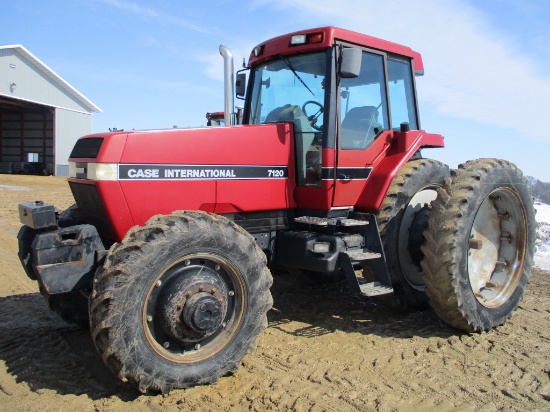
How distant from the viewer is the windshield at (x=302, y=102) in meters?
4.43

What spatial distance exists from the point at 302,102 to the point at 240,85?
97 centimetres

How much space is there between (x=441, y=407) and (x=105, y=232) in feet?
8.80

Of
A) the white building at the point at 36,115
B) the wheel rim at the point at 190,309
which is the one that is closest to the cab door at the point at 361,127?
the wheel rim at the point at 190,309

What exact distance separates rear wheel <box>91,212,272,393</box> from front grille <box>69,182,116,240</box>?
560mm

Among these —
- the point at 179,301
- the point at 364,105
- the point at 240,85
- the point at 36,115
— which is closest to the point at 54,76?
the point at 36,115

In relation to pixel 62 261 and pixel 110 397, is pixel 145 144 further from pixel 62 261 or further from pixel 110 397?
pixel 110 397

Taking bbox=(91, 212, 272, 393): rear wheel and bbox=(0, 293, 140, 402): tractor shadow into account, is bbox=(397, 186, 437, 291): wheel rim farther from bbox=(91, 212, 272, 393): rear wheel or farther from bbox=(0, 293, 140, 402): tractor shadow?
bbox=(0, 293, 140, 402): tractor shadow

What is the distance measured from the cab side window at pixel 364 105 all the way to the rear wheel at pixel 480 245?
0.88 meters

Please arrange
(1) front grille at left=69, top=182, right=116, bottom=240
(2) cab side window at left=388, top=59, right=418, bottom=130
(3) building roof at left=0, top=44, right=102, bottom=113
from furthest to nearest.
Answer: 1. (3) building roof at left=0, top=44, right=102, bottom=113
2. (2) cab side window at left=388, top=59, right=418, bottom=130
3. (1) front grille at left=69, top=182, right=116, bottom=240

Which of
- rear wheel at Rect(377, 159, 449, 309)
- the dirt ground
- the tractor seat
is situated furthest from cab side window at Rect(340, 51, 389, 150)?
the dirt ground

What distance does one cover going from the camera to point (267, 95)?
16.3 ft

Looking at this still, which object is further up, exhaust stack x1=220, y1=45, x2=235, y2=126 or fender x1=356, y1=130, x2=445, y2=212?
exhaust stack x1=220, y1=45, x2=235, y2=126

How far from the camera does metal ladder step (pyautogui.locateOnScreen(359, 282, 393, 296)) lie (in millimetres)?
4189

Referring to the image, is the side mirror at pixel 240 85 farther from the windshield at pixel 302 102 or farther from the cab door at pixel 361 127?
the cab door at pixel 361 127
